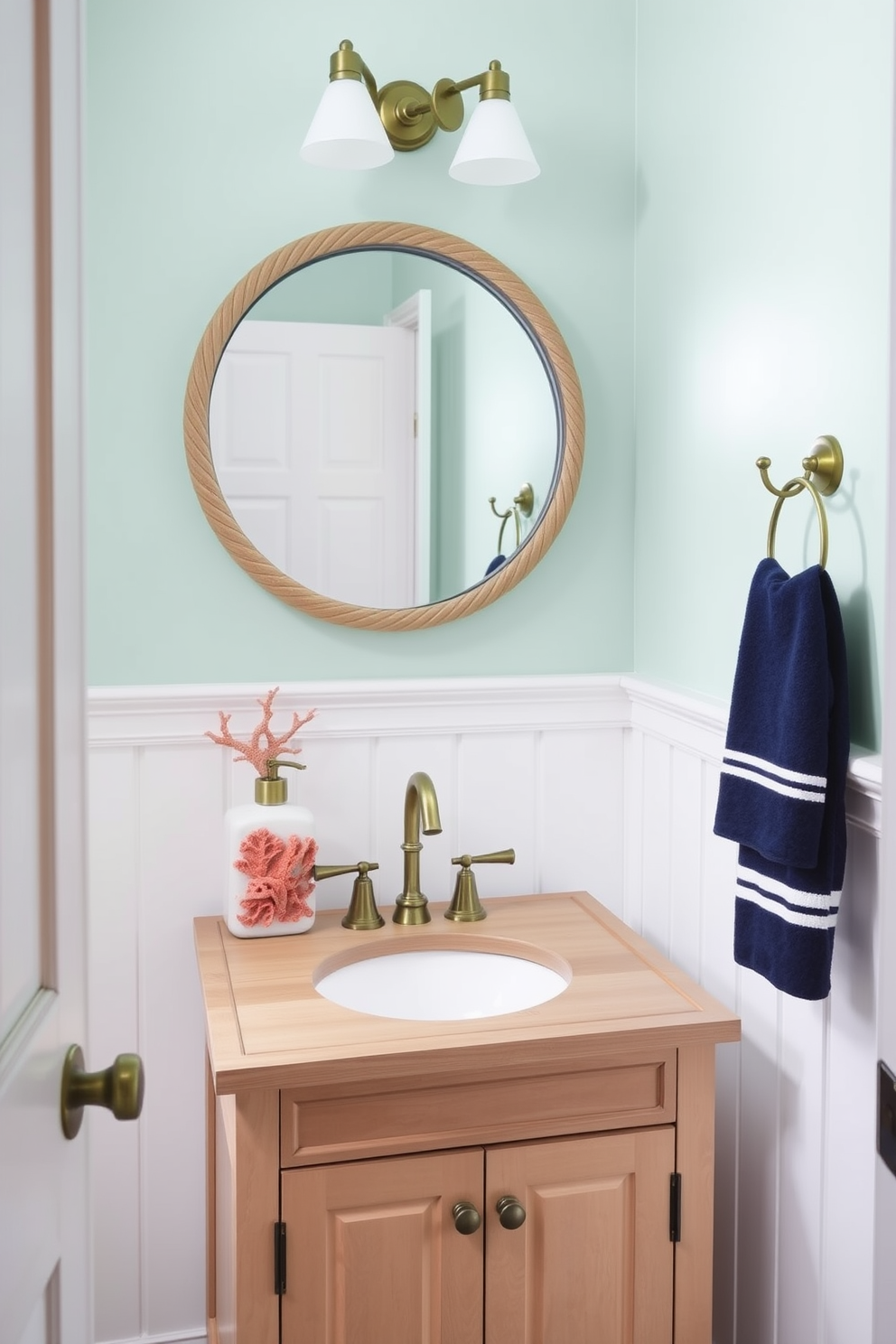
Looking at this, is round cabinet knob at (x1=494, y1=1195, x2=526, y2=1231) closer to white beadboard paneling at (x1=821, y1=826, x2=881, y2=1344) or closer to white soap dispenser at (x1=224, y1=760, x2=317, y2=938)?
white beadboard paneling at (x1=821, y1=826, x2=881, y2=1344)

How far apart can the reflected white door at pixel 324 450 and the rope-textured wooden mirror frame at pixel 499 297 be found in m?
0.02

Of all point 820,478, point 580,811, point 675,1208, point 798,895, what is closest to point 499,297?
point 820,478

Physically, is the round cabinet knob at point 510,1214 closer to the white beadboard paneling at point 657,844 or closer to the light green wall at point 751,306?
the white beadboard paneling at point 657,844

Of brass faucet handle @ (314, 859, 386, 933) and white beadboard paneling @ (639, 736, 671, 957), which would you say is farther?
white beadboard paneling @ (639, 736, 671, 957)

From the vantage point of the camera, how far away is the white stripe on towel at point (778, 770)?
1.24 m

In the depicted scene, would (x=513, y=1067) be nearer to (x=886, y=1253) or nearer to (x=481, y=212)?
(x=886, y=1253)

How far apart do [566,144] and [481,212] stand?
18 centimetres

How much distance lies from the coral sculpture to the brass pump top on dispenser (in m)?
0.01

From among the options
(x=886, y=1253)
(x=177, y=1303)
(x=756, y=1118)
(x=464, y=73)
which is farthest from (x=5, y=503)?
(x=177, y=1303)

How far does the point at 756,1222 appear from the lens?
1.55m

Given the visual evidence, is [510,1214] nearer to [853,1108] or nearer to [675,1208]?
[675,1208]

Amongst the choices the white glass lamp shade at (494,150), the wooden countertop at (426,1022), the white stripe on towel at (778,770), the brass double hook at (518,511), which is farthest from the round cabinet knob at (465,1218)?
the white glass lamp shade at (494,150)

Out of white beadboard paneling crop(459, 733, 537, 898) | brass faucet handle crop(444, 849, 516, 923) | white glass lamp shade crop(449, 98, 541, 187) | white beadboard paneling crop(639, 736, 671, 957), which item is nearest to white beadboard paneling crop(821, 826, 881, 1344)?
white beadboard paneling crop(639, 736, 671, 957)

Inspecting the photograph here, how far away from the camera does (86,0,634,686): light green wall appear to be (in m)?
1.75
